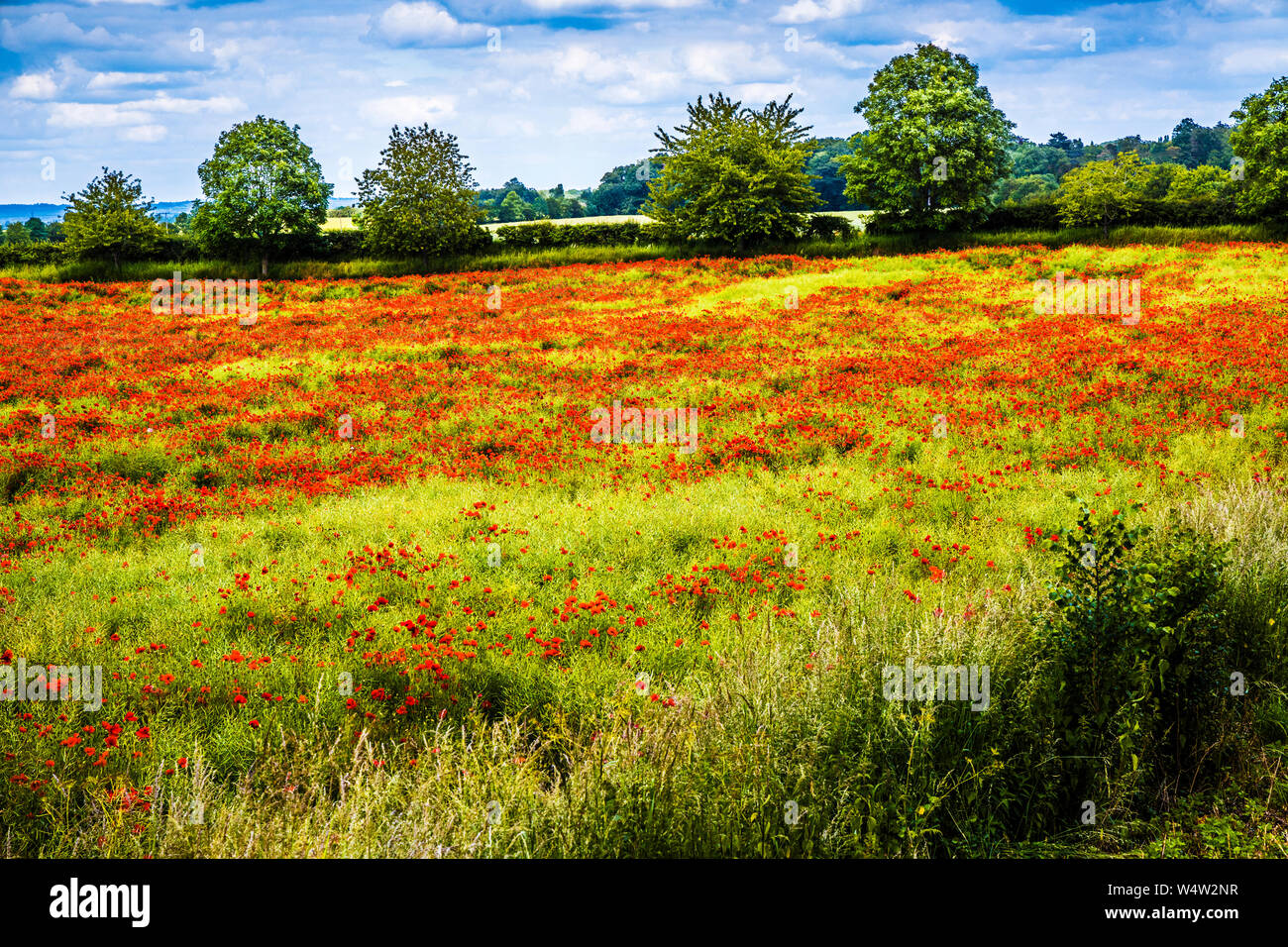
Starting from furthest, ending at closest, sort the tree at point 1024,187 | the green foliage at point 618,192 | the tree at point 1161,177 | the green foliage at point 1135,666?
the green foliage at point 618,192
the tree at point 1024,187
the tree at point 1161,177
the green foliage at point 1135,666

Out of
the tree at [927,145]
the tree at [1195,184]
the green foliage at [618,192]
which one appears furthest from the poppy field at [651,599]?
the green foliage at [618,192]

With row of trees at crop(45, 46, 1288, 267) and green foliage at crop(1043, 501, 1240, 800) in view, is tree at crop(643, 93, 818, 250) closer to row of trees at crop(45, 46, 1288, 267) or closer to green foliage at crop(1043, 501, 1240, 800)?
row of trees at crop(45, 46, 1288, 267)

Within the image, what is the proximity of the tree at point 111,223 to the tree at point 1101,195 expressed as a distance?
150 ft

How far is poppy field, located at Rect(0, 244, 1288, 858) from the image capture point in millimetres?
3609

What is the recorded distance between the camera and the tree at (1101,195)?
121ft

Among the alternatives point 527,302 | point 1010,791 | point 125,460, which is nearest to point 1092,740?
point 1010,791

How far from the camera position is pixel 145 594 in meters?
6.54

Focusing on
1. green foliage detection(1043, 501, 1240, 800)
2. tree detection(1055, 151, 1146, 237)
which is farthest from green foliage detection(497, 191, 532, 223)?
green foliage detection(1043, 501, 1240, 800)

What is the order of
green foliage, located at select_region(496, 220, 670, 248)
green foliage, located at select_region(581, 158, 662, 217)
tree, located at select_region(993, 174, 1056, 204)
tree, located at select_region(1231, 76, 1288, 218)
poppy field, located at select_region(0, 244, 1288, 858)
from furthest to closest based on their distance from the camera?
green foliage, located at select_region(581, 158, 662, 217), tree, located at select_region(993, 174, 1056, 204), green foliage, located at select_region(496, 220, 670, 248), tree, located at select_region(1231, 76, 1288, 218), poppy field, located at select_region(0, 244, 1288, 858)

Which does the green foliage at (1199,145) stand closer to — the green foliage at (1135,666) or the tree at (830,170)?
the tree at (830,170)

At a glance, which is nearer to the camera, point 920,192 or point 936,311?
point 936,311

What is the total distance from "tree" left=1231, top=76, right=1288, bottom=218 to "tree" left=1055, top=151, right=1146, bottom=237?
473 cm
